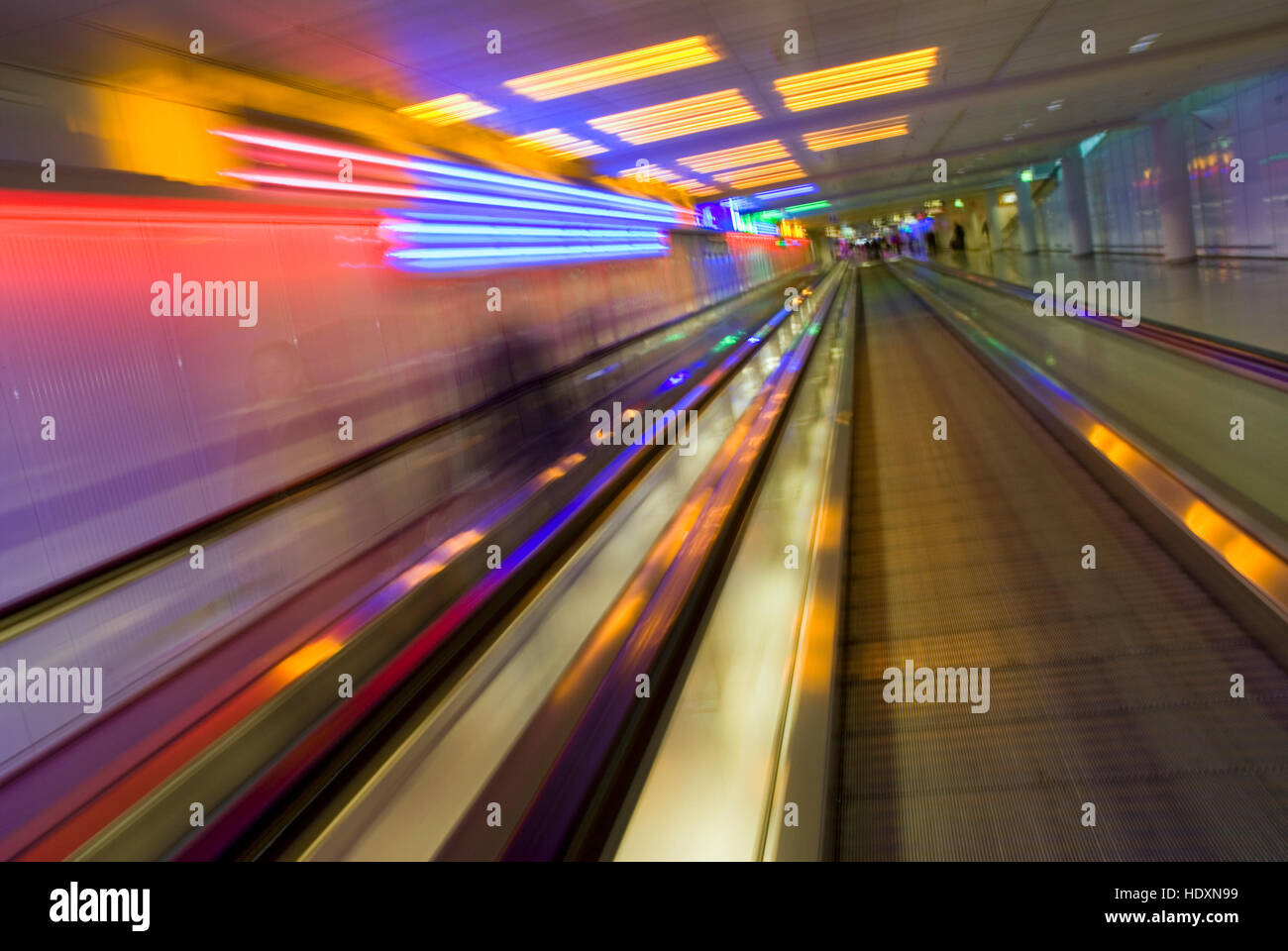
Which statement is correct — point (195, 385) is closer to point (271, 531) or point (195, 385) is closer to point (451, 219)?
point (271, 531)

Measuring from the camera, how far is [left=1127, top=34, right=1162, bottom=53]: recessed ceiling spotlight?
952 centimetres

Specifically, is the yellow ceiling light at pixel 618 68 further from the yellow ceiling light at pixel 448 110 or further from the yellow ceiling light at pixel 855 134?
the yellow ceiling light at pixel 855 134

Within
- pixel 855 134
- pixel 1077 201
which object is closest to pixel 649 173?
pixel 855 134

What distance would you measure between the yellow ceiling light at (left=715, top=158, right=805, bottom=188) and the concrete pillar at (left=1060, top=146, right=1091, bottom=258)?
9.79 metres

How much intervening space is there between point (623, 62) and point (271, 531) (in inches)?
173

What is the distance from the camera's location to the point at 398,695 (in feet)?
12.0

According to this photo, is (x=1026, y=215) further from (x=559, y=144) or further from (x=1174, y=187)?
(x=559, y=144)

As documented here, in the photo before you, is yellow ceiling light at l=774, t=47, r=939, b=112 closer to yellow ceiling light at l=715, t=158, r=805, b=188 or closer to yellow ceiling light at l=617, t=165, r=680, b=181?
yellow ceiling light at l=617, t=165, r=680, b=181

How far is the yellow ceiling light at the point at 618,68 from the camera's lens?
694 centimetres

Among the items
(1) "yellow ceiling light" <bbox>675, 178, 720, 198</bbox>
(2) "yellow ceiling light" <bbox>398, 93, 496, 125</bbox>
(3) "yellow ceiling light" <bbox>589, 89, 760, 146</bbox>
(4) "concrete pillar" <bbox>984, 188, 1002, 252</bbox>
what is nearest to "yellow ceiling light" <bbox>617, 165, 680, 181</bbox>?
(1) "yellow ceiling light" <bbox>675, 178, 720, 198</bbox>

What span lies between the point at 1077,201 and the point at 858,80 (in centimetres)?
1863

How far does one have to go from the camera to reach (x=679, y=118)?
392 inches
